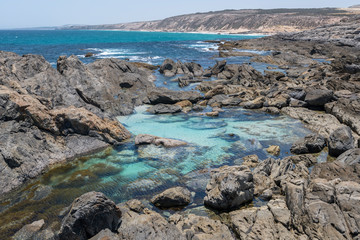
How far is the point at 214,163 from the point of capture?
656 inches

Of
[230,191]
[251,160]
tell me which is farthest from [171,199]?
[251,160]

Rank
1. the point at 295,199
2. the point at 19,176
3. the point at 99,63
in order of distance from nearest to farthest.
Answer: the point at 295,199 < the point at 19,176 < the point at 99,63

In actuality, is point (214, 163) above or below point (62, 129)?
below

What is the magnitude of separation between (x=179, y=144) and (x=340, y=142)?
10.5 m

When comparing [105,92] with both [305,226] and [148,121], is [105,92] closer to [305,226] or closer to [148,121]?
[148,121]

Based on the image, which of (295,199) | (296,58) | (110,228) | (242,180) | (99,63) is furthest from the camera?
(296,58)

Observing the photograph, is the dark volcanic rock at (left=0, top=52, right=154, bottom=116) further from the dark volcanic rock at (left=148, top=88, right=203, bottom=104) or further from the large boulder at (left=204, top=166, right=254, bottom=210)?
the large boulder at (left=204, top=166, right=254, bottom=210)

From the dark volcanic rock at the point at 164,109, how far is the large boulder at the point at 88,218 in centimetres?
1773

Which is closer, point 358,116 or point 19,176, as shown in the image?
point 19,176

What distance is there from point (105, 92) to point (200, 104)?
415 inches

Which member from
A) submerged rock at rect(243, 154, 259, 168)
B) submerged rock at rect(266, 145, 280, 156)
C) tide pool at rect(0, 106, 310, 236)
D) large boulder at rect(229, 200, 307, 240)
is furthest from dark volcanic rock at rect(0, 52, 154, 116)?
large boulder at rect(229, 200, 307, 240)

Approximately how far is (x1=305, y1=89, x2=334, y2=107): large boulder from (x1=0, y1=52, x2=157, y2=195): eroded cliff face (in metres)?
18.0

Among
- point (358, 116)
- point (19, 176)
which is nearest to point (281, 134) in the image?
point (358, 116)

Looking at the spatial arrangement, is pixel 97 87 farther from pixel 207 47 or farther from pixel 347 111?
pixel 207 47
